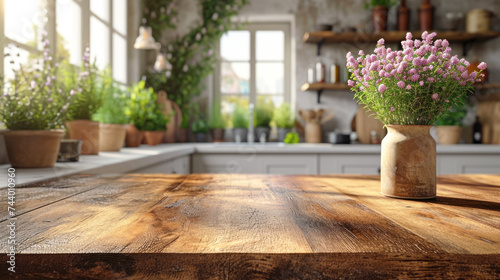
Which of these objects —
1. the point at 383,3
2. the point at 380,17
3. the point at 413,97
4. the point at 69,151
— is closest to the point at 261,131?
the point at 380,17

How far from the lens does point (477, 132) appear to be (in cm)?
347

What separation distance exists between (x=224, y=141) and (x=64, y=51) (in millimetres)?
1706

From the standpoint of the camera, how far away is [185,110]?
3721mm

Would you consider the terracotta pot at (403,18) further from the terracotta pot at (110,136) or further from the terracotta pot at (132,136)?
the terracotta pot at (110,136)

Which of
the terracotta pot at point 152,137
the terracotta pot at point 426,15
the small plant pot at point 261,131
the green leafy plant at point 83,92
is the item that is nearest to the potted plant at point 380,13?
the terracotta pot at point 426,15

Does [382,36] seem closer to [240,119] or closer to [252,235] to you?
[240,119]

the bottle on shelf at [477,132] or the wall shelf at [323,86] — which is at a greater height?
the wall shelf at [323,86]

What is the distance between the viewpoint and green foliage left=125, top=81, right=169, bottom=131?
2.71 m

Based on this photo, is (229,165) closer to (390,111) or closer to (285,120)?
(285,120)

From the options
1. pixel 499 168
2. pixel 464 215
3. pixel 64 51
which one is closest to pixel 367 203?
pixel 464 215

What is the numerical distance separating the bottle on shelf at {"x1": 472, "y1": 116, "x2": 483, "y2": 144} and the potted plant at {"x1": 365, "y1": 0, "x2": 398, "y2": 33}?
1.11 meters

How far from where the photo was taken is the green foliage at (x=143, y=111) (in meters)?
2.71

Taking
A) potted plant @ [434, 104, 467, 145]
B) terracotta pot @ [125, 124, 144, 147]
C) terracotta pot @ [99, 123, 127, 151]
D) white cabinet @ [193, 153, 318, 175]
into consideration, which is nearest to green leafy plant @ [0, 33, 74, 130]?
terracotta pot @ [99, 123, 127, 151]

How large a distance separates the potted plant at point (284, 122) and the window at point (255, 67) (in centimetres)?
27
